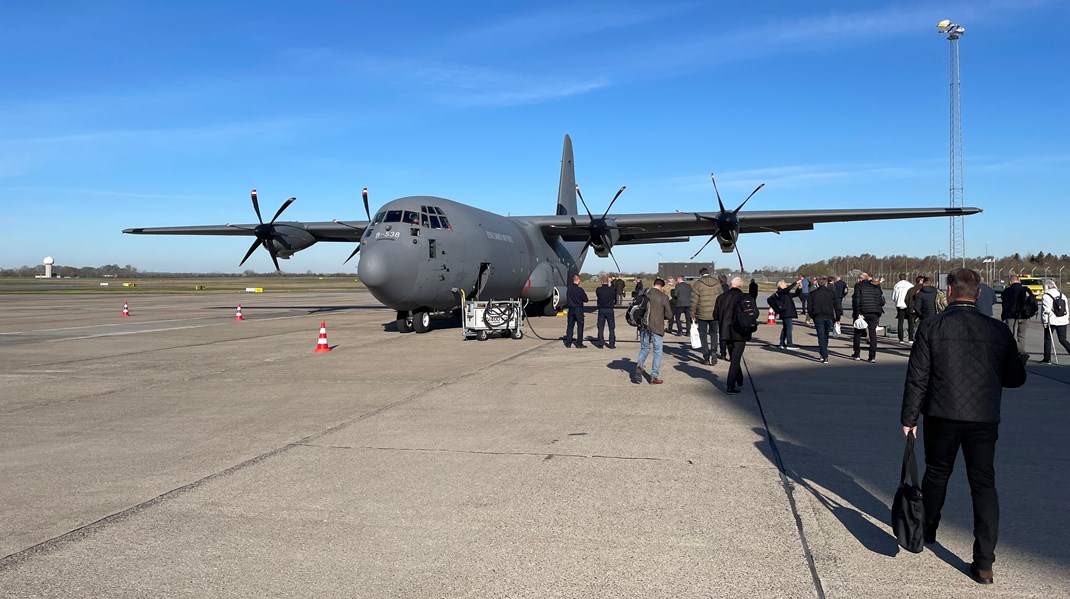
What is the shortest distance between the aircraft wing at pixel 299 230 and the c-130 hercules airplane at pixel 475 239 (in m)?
0.04

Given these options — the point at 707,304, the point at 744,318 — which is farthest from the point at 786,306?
Answer: the point at 744,318

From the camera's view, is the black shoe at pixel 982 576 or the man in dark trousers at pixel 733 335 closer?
the black shoe at pixel 982 576

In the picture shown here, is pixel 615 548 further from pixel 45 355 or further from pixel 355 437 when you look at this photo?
Result: pixel 45 355

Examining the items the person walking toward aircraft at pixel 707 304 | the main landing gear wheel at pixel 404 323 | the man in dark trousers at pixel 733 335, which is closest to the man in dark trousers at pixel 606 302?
the person walking toward aircraft at pixel 707 304

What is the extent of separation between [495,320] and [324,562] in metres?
14.3

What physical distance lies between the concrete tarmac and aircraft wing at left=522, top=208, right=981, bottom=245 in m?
13.4

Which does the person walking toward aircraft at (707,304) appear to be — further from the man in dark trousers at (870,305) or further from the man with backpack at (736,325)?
the man with backpack at (736,325)

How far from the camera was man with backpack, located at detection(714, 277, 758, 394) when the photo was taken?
10219 millimetres

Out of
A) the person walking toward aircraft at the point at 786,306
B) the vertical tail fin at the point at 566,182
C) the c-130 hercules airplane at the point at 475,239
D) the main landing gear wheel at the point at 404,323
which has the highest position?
the vertical tail fin at the point at 566,182

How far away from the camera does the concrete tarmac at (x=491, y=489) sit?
158 inches

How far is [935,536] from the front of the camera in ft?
15.2

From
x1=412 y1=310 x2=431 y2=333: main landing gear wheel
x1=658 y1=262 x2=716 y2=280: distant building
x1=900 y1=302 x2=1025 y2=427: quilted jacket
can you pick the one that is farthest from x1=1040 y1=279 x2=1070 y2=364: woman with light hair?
x1=658 y1=262 x2=716 y2=280: distant building

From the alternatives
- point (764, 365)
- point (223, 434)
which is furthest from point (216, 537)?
point (764, 365)

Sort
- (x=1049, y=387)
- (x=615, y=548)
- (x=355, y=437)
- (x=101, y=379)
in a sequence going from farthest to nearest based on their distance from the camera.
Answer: (x=101, y=379) → (x=1049, y=387) → (x=355, y=437) → (x=615, y=548)
